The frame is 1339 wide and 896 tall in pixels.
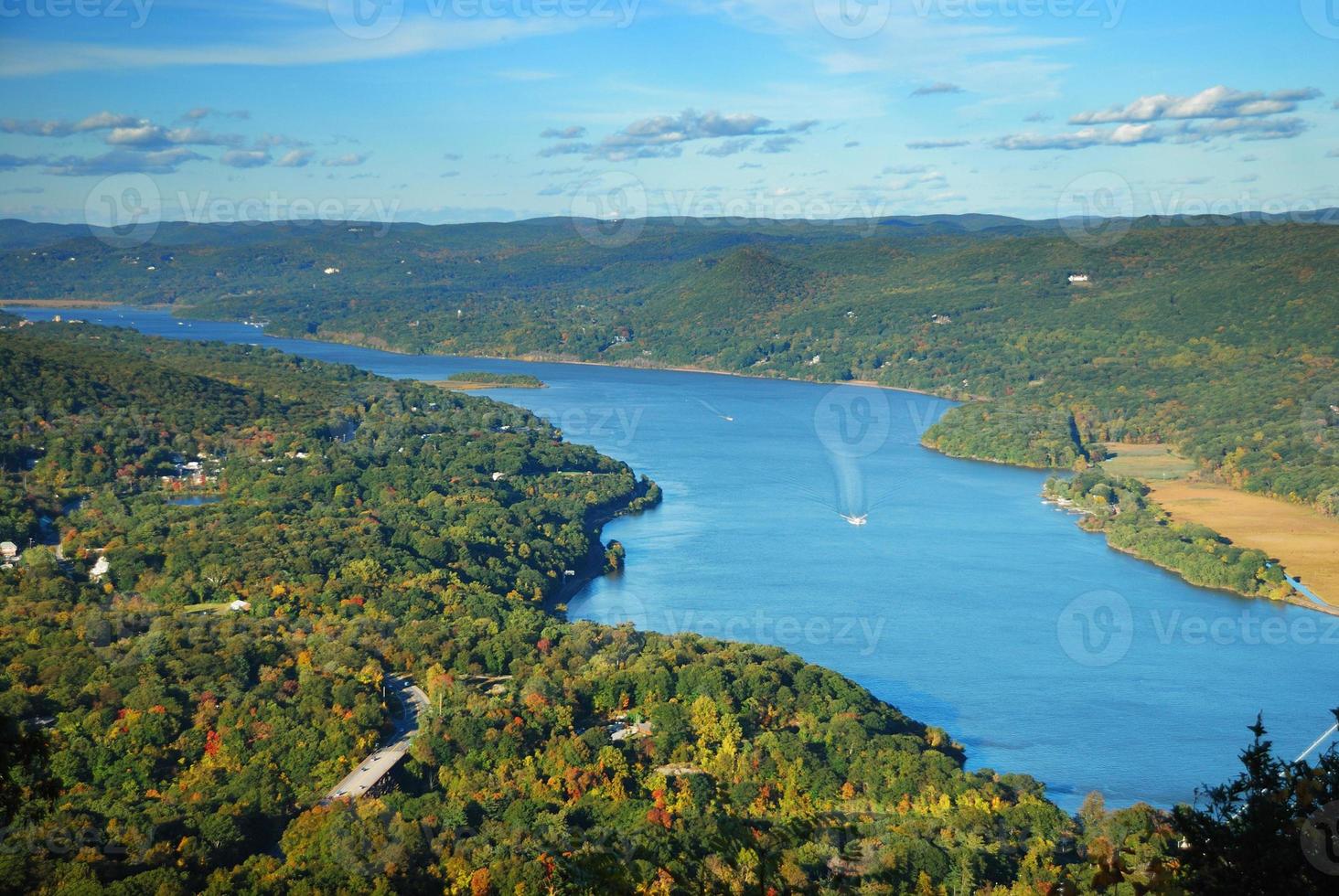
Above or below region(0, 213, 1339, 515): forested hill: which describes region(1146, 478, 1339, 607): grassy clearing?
below

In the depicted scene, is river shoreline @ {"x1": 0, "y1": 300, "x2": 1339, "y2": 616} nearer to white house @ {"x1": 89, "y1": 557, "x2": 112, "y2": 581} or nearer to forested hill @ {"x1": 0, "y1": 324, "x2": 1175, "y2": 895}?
forested hill @ {"x1": 0, "y1": 324, "x2": 1175, "y2": 895}

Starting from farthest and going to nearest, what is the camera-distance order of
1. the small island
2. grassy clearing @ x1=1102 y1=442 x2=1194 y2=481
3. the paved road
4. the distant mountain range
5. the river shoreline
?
1. the distant mountain range
2. the small island
3. the river shoreline
4. grassy clearing @ x1=1102 y1=442 x2=1194 y2=481
5. the paved road

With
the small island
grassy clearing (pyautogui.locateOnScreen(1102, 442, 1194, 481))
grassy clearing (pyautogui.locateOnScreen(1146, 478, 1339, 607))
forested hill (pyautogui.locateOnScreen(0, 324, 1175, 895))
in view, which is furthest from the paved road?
the small island

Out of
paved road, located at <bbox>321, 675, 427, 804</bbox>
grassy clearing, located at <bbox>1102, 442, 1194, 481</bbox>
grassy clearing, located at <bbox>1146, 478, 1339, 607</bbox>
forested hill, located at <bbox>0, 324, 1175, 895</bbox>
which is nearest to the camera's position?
forested hill, located at <bbox>0, 324, 1175, 895</bbox>

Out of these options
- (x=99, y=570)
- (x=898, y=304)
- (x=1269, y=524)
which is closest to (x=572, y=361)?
(x=898, y=304)

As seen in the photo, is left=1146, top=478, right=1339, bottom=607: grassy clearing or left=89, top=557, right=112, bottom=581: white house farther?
left=1146, top=478, right=1339, bottom=607: grassy clearing

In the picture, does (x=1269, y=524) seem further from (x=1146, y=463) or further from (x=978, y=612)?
(x=978, y=612)

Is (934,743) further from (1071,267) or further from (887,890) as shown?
(1071,267)
